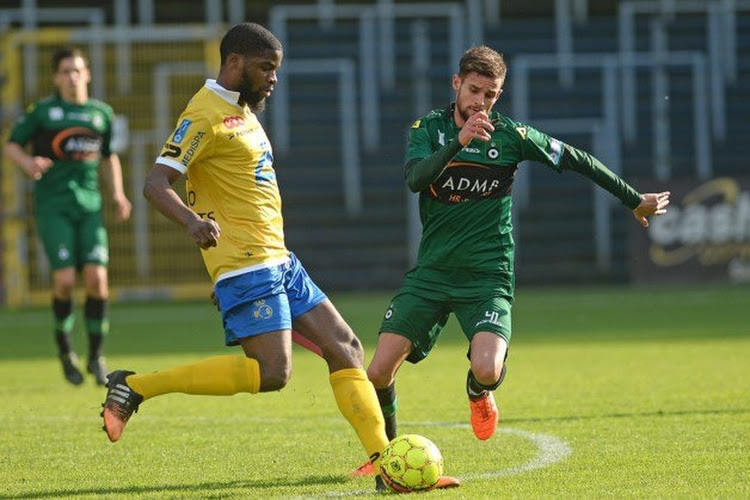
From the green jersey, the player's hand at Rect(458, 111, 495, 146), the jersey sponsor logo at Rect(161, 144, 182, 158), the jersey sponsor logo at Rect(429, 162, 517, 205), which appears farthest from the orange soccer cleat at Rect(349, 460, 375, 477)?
the green jersey

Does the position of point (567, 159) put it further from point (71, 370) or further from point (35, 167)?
point (71, 370)

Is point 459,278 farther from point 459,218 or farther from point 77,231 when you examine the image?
point 77,231

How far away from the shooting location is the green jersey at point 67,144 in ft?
36.2

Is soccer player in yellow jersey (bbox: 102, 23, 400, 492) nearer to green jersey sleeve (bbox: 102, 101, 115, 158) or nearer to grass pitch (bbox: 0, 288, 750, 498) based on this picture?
grass pitch (bbox: 0, 288, 750, 498)

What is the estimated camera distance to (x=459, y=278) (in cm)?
698

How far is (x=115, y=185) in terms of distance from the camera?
11.1 metres

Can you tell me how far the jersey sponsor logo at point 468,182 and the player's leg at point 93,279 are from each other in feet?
15.1

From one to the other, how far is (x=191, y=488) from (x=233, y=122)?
160 centimetres

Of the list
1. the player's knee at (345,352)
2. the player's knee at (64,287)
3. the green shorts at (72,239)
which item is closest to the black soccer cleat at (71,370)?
the player's knee at (64,287)

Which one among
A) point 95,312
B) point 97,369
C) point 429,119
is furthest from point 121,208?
point 429,119

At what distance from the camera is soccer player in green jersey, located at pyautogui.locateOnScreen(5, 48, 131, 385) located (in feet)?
35.9

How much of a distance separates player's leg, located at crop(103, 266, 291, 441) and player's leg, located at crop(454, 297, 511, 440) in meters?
0.97

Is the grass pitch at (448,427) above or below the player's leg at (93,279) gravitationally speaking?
below

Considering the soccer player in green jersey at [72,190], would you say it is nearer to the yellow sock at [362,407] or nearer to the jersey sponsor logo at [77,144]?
the jersey sponsor logo at [77,144]
